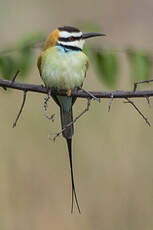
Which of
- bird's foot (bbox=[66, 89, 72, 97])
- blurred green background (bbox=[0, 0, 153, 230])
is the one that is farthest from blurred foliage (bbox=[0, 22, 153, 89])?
blurred green background (bbox=[0, 0, 153, 230])

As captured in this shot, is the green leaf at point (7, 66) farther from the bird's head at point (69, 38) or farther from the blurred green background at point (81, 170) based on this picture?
the blurred green background at point (81, 170)

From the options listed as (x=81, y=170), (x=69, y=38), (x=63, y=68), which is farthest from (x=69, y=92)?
(x=81, y=170)

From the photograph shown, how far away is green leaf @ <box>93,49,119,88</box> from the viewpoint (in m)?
2.39

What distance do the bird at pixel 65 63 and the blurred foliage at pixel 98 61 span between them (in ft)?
0.26

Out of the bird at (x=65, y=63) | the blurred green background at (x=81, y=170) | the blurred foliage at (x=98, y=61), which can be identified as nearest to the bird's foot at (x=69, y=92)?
the bird at (x=65, y=63)

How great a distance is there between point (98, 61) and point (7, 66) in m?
0.29

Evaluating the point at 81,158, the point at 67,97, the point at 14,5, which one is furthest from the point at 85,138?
the point at 14,5

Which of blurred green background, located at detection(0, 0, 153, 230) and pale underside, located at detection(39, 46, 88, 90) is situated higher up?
pale underside, located at detection(39, 46, 88, 90)

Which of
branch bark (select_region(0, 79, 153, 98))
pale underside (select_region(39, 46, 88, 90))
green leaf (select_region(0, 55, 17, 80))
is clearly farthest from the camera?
pale underside (select_region(39, 46, 88, 90))

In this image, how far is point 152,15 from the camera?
196 inches

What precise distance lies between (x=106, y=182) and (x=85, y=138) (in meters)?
0.27

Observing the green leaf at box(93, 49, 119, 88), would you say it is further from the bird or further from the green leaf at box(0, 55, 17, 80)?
the green leaf at box(0, 55, 17, 80)

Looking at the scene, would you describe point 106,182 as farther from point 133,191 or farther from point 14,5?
point 14,5

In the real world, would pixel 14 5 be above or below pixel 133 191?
above
